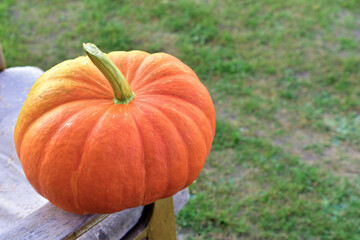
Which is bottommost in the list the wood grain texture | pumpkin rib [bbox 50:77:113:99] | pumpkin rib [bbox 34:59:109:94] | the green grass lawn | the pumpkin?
the green grass lawn

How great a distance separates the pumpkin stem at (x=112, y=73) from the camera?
94cm

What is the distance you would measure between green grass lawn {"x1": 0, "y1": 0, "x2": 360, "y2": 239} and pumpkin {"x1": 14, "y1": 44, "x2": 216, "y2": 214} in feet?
3.96

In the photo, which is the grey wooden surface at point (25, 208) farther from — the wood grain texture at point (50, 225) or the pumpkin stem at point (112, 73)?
the pumpkin stem at point (112, 73)

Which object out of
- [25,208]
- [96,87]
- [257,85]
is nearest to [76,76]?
[96,87]

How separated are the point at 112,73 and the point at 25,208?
738 millimetres

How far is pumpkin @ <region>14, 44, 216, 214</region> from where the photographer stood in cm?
96

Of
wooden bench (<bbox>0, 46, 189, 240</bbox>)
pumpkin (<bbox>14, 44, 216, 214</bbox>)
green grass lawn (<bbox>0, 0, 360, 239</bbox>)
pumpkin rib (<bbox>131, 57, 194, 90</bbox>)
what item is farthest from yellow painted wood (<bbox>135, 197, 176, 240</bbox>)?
green grass lawn (<bbox>0, 0, 360, 239</bbox>)

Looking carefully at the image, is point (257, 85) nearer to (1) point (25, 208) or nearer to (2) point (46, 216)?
(1) point (25, 208)

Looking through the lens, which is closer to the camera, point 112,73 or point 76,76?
point 112,73

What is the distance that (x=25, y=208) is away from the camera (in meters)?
1.38

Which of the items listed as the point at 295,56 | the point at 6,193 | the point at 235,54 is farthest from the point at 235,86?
the point at 6,193

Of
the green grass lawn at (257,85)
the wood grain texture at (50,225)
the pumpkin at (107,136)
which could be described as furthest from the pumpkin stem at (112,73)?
the green grass lawn at (257,85)

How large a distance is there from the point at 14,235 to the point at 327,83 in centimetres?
269

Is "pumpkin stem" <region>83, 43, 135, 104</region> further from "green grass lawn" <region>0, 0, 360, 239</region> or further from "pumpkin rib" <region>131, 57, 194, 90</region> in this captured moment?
"green grass lawn" <region>0, 0, 360, 239</region>
